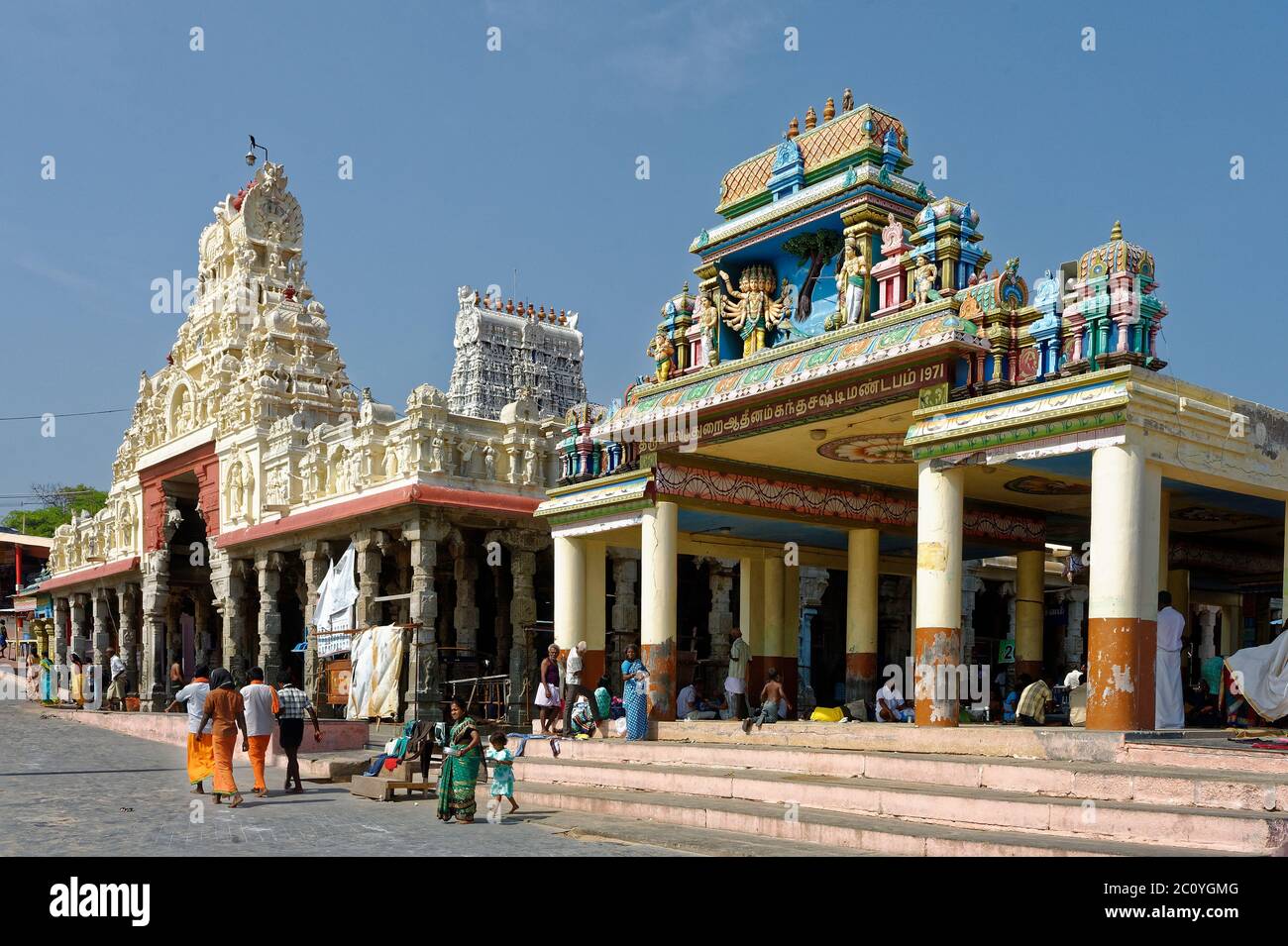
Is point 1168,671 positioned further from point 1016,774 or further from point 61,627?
point 61,627

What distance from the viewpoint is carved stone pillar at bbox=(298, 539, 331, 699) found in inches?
1126

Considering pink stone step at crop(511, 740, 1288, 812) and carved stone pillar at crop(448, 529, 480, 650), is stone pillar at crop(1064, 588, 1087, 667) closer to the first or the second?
carved stone pillar at crop(448, 529, 480, 650)

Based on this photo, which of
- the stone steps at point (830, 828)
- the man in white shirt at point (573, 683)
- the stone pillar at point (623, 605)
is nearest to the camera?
the stone steps at point (830, 828)

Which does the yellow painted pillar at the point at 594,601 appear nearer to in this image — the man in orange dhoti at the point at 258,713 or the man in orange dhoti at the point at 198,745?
the man in orange dhoti at the point at 258,713

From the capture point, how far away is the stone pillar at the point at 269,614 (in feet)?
103

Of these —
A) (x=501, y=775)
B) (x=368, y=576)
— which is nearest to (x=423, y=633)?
(x=368, y=576)

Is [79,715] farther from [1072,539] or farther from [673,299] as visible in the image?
[1072,539]

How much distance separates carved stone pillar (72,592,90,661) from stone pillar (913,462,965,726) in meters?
41.4

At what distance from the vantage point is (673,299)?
60.6 feet

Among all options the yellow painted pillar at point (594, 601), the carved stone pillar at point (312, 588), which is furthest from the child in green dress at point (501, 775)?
the carved stone pillar at point (312, 588)

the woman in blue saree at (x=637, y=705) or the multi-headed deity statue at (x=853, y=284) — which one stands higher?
the multi-headed deity statue at (x=853, y=284)

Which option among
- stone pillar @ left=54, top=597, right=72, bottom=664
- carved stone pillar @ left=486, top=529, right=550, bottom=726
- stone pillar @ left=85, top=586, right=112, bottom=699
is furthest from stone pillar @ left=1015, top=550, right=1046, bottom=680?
stone pillar @ left=54, top=597, right=72, bottom=664

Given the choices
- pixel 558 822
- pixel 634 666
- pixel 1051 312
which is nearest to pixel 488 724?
pixel 634 666

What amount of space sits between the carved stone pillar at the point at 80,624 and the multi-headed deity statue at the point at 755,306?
1497 inches
